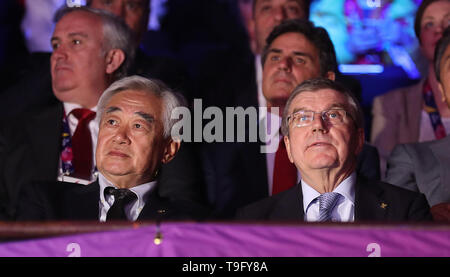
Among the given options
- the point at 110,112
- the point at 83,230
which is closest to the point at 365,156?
the point at 110,112

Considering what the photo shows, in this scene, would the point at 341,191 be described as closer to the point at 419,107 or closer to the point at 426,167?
the point at 426,167

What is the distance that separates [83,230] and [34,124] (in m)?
1.33

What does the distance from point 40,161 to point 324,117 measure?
1.10 meters

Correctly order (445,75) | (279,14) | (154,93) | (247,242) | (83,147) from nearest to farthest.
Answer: (247,242) → (154,93) → (445,75) → (83,147) → (279,14)

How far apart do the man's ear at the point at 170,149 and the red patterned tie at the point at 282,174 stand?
0.42 metres

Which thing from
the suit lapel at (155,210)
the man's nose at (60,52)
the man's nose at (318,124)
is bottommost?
the suit lapel at (155,210)

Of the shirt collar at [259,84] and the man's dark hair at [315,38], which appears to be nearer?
the man's dark hair at [315,38]

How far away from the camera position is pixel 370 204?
7.46ft

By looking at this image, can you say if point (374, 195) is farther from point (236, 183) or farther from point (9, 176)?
point (9, 176)

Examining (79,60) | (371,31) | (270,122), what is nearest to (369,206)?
(270,122)

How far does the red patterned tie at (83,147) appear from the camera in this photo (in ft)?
9.29

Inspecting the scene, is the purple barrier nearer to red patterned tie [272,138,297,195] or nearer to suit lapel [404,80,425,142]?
red patterned tie [272,138,297,195]

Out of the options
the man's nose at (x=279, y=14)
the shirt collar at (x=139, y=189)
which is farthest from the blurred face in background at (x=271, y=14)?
the shirt collar at (x=139, y=189)
